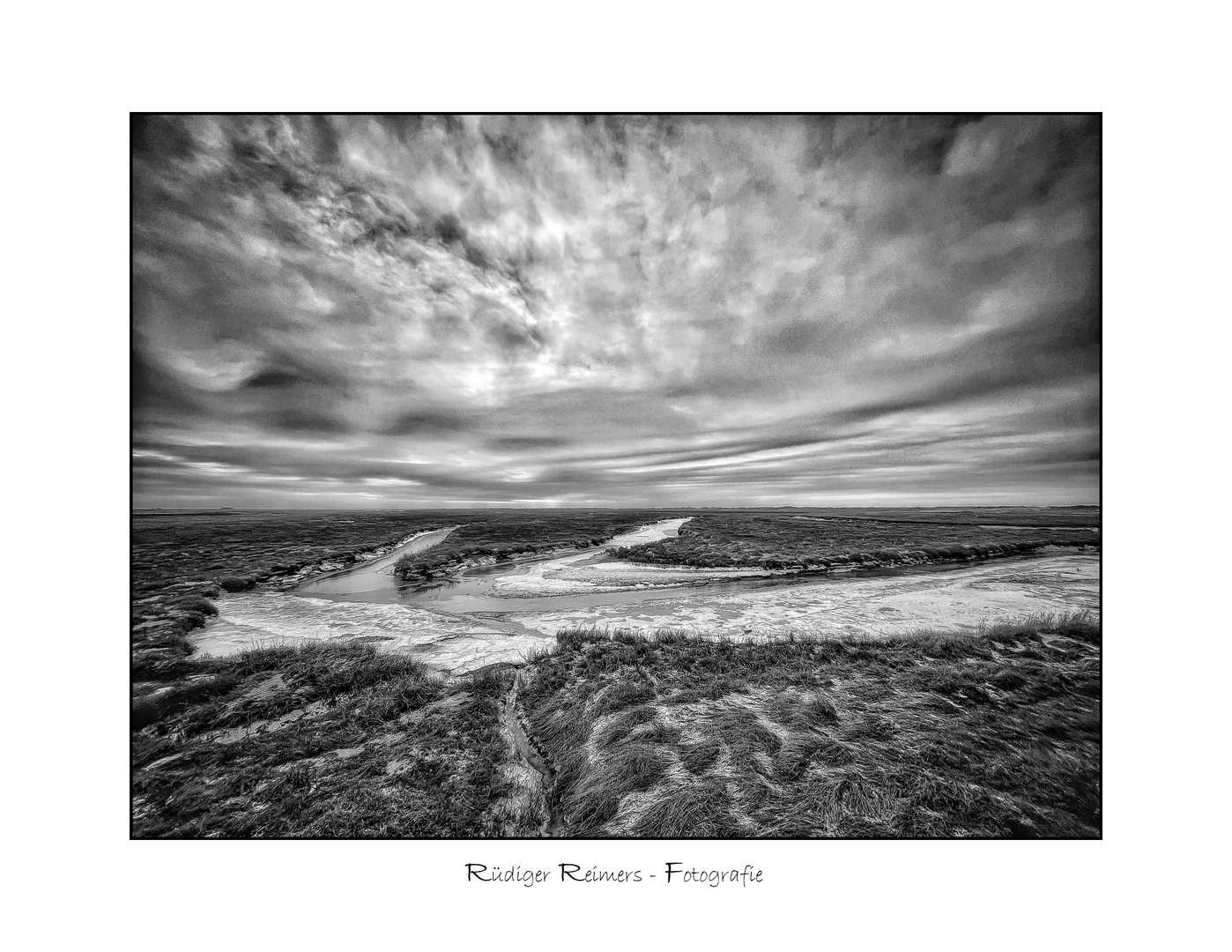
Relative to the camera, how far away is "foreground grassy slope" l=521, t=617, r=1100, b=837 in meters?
3.96

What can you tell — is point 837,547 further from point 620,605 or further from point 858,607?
point 620,605

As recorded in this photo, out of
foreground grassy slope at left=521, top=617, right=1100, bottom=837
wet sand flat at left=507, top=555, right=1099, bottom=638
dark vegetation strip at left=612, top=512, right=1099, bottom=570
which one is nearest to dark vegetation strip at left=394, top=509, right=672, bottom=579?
dark vegetation strip at left=612, top=512, right=1099, bottom=570

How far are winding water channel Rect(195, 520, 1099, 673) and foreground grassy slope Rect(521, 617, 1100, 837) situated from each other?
2174 millimetres

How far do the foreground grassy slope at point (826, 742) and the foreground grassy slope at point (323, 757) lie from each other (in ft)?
3.22

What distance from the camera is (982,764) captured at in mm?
4355

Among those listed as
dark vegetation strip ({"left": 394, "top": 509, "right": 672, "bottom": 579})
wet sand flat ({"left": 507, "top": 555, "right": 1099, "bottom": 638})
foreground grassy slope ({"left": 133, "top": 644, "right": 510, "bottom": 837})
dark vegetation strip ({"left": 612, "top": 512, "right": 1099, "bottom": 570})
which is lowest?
dark vegetation strip ({"left": 394, "top": 509, "right": 672, "bottom": 579})

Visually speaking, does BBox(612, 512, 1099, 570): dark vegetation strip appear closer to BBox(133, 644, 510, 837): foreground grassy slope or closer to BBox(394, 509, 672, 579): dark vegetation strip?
BBox(394, 509, 672, 579): dark vegetation strip

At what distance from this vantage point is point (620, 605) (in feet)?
41.1

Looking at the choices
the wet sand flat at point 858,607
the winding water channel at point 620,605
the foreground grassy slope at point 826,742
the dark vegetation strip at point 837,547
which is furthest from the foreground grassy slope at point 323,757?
the dark vegetation strip at point 837,547

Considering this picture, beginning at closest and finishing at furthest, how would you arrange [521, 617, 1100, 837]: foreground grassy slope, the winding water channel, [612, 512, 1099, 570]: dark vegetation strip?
[521, 617, 1100, 837]: foreground grassy slope
the winding water channel
[612, 512, 1099, 570]: dark vegetation strip

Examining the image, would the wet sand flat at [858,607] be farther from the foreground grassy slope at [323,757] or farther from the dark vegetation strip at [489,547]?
the dark vegetation strip at [489,547]

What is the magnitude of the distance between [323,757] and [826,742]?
6.60 meters

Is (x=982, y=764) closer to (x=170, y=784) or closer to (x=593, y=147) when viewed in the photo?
(x=170, y=784)

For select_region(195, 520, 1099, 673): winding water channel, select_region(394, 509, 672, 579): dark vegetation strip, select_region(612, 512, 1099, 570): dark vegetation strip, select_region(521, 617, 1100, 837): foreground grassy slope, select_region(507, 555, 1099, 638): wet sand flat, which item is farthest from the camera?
select_region(612, 512, 1099, 570): dark vegetation strip
